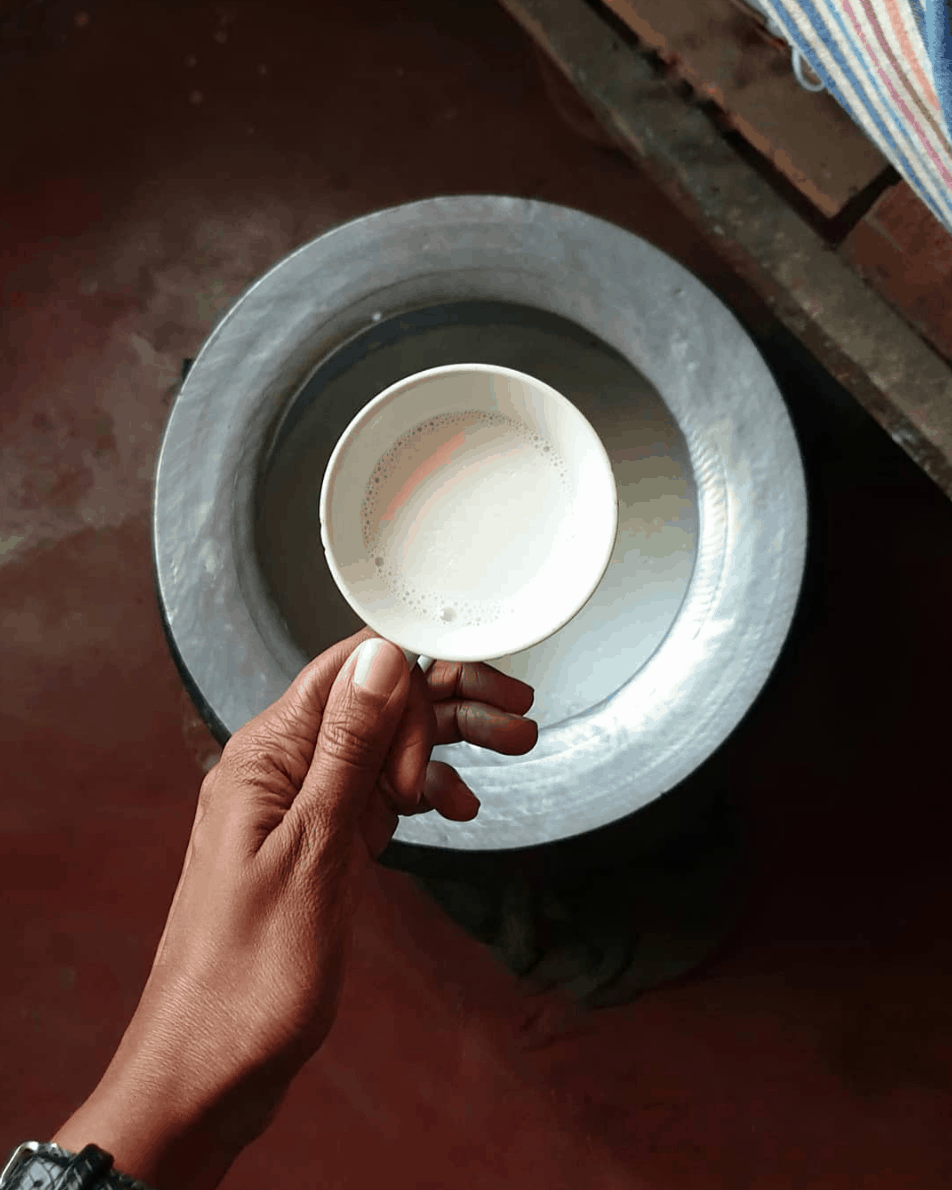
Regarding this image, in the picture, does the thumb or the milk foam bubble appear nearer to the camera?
the thumb

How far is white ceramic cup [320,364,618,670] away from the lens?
99cm

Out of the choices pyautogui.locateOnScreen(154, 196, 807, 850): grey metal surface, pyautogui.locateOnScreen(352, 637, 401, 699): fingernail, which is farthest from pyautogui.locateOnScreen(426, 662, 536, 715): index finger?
pyautogui.locateOnScreen(352, 637, 401, 699): fingernail

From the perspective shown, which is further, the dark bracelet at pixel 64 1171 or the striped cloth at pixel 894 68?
the striped cloth at pixel 894 68

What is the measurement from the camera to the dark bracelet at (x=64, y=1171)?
759 millimetres

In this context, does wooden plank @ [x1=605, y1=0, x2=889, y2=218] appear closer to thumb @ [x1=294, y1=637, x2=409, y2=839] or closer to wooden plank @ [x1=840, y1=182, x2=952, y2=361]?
wooden plank @ [x1=840, y1=182, x2=952, y2=361]

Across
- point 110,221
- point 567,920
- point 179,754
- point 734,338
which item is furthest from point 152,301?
point 567,920

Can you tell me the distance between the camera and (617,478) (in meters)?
1.38

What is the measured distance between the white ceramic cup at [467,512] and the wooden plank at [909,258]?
56 centimetres

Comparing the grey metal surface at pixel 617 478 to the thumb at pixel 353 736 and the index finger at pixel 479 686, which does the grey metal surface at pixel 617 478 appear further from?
the thumb at pixel 353 736

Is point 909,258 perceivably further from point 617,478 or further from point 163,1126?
point 163,1126

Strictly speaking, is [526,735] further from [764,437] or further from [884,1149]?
[884,1149]

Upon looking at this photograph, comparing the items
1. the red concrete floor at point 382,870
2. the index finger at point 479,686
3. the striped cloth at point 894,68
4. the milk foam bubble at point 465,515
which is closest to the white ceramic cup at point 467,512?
the milk foam bubble at point 465,515

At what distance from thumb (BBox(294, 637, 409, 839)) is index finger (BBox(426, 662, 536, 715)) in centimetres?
22

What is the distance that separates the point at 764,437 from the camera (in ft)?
4.07
